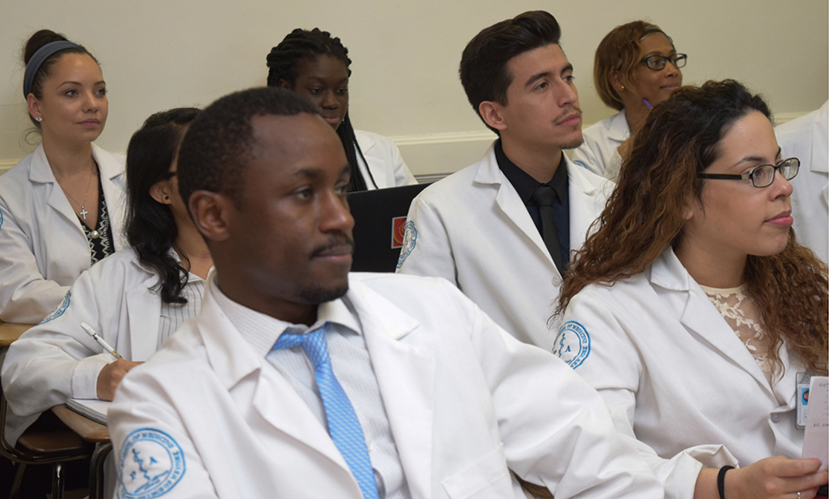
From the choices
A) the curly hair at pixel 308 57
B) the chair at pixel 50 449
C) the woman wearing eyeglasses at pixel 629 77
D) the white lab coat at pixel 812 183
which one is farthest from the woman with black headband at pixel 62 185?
the white lab coat at pixel 812 183

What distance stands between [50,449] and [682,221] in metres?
1.54

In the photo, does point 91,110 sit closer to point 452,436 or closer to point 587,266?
point 587,266

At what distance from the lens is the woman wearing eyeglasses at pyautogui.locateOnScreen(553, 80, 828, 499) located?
137 centimetres

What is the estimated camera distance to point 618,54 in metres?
3.41

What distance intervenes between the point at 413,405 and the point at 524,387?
0.20m

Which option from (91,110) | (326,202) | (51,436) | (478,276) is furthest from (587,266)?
(91,110)

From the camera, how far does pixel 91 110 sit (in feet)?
9.06

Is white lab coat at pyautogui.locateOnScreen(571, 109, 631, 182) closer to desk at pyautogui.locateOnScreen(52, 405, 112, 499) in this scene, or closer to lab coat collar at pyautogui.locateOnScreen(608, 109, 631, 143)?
lab coat collar at pyautogui.locateOnScreen(608, 109, 631, 143)

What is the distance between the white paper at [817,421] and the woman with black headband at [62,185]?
226cm

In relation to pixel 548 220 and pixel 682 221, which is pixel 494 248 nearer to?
pixel 548 220

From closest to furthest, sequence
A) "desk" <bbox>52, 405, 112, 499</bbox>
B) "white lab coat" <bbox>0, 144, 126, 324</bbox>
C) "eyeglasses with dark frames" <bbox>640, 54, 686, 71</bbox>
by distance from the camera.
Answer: "desk" <bbox>52, 405, 112, 499</bbox>, "white lab coat" <bbox>0, 144, 126, 324</bbox>, "eyeglasses with dark frames" <bbox>640, 54, 686, 71</bbox>

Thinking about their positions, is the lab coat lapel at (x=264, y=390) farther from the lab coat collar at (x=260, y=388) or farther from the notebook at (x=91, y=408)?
the notebook at (x=91, y=408)

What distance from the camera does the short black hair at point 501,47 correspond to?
2.29 metres

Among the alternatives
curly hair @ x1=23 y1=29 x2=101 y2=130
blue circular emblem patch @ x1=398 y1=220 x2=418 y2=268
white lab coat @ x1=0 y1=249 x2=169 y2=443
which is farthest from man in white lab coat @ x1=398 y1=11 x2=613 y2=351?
curly hair @ x1=23 y1=29 x2=101 y2=130
